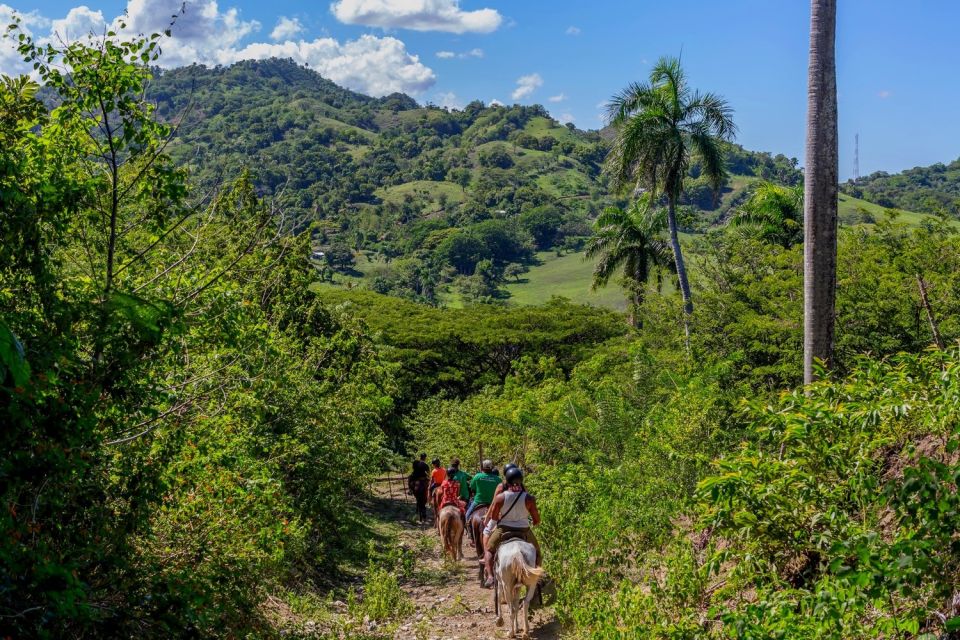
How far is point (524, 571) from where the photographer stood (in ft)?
32.1

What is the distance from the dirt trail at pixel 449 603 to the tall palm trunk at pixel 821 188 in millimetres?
4780

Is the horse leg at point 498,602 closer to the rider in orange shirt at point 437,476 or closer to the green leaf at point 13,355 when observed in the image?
the rider in orange shirt at point 437,476

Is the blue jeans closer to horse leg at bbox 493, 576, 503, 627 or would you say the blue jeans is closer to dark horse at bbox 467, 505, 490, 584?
dark horse at bbox 467, 505, 490, 584

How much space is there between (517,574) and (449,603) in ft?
10.1

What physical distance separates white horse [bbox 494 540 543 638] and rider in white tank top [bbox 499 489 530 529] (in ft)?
1.34

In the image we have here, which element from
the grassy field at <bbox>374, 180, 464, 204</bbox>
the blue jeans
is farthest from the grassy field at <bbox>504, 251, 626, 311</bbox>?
the blue jeans

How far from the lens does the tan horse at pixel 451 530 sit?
49.6 ft

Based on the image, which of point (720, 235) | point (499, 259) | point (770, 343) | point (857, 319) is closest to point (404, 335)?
point (720, 235)

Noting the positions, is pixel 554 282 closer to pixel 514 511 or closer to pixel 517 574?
pixel 514 511

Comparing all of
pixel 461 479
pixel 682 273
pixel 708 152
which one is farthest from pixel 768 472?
pixel 708 152

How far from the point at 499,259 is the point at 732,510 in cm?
13381

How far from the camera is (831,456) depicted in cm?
681

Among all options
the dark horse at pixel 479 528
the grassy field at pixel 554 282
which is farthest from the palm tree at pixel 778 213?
the grassy field at pixel 554 282

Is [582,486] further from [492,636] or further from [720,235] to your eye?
[720,235]
